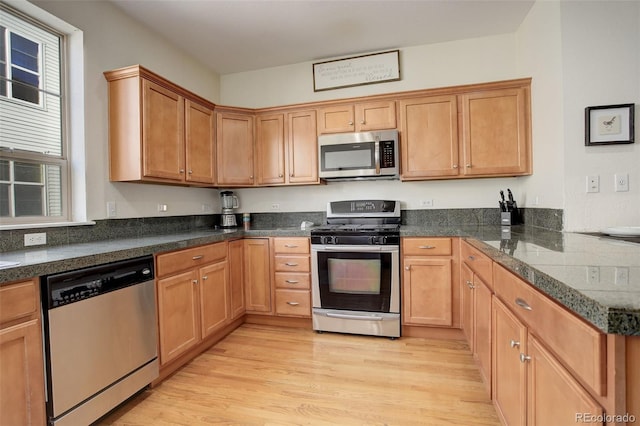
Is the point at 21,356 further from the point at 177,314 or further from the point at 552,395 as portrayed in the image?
the point at 552,395

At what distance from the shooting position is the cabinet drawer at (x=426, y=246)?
8.50 feet

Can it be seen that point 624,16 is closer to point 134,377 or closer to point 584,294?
point 584,294

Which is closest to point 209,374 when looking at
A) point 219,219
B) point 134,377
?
point 134,377

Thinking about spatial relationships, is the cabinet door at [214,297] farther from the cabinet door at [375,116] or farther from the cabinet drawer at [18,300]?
the cabinet door at [375,116]

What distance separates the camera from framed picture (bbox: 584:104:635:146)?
191 cm

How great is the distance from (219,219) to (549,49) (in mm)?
3487

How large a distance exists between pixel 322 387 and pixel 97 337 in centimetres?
133

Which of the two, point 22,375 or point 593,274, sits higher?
point 593,274

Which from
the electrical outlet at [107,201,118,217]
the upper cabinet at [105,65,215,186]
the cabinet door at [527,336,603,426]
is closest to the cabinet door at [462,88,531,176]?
the cabinet door at [527,336,603,426]

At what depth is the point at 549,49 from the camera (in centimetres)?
222

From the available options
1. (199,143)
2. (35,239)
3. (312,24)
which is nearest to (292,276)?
(199,143)

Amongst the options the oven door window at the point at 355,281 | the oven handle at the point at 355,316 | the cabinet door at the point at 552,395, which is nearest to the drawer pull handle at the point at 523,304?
the cabinet door at the point at 552,395

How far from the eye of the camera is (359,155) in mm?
3000

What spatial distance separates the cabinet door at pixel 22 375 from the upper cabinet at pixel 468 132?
2.81 meters
